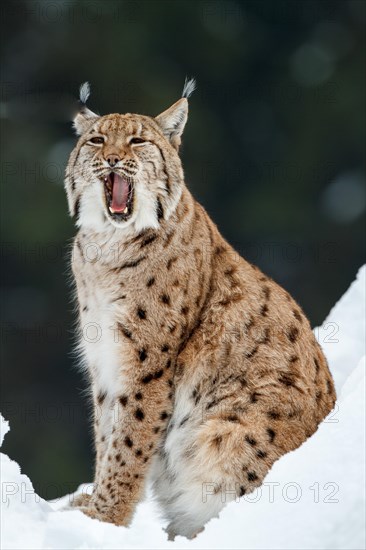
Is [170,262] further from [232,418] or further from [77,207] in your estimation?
[232,418]

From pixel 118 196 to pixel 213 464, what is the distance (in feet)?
4.97

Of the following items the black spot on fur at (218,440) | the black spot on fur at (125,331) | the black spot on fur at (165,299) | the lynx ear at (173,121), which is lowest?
the black spot on fur at (218,440)

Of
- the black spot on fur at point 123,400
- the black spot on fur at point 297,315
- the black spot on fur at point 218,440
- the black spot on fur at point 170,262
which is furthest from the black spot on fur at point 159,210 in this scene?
the black spot on fur at point 218,440

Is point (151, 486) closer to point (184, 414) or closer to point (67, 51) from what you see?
point (184, 414)

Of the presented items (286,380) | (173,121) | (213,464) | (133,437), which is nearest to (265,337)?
(286,380)

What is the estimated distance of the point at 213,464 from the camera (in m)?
5.93

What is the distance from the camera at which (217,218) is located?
62.7 ft

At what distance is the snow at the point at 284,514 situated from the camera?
4531 millimetres

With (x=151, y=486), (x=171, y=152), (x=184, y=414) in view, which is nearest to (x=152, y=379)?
(x=184, y=414)

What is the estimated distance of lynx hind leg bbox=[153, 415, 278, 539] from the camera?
5859mm

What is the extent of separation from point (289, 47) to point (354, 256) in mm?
4151

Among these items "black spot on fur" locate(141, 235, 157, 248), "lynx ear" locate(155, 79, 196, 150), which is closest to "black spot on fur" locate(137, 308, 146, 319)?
"black spot on fur" locate(141, 235, 157, 248)

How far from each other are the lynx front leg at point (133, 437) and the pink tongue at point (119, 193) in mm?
810

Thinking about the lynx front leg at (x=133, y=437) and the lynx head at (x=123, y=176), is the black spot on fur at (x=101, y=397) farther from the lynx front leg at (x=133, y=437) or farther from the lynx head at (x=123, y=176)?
the lynx head at (x=123, y=176)
